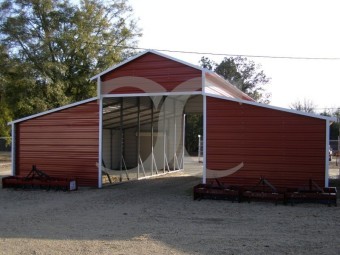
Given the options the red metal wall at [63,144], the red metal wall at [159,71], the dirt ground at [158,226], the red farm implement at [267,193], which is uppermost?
the red metal wall at [159,71]

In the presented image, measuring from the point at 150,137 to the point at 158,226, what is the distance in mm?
14445

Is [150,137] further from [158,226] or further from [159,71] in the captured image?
[158,226]

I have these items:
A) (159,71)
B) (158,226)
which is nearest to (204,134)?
(159,71)

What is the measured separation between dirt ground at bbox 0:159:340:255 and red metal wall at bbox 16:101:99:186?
2139 millimetres

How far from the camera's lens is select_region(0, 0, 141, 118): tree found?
2620 cm

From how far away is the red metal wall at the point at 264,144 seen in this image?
12992 millimetres

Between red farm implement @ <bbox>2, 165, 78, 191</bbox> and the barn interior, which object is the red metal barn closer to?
red farm implement @ <bbox>2, 165, 78, 191</bbox>

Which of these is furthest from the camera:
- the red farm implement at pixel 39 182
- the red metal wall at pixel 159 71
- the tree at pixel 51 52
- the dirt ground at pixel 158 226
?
the tree at pixel 51 52

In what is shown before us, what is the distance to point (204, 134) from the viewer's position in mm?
14125

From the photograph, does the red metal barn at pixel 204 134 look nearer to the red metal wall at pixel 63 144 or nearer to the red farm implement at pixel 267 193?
the red metal wall at pixel 63 144

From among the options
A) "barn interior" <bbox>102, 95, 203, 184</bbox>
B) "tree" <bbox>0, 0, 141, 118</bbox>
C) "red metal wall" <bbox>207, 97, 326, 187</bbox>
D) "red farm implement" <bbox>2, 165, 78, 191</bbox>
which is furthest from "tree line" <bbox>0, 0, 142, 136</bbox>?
"red metal wall" <bbox>207, 97, 326, 187</bbox>

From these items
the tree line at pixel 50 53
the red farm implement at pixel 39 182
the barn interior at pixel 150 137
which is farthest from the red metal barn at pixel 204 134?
the tree line at pixel 50 53

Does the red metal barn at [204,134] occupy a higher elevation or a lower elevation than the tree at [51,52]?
lower

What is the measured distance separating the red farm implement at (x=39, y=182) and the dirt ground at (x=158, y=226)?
1191 mm
